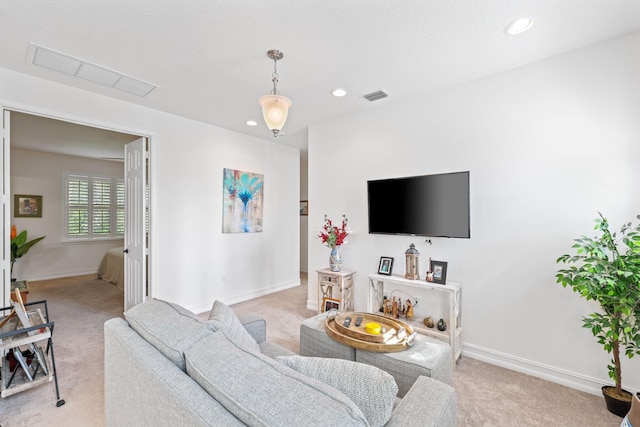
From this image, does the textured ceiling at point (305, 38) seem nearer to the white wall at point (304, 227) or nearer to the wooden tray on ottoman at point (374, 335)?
the wooden tray on ottoman at point (374, 335)

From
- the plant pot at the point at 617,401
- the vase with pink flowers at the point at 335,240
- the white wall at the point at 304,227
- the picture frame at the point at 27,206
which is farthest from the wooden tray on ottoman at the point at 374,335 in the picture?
the picture frame at the point at 27,206

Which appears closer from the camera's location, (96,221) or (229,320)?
(229,320)

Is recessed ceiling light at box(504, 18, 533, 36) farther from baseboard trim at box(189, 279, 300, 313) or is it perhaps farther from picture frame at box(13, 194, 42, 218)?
picture frame at box(13, 194, 42, 218)

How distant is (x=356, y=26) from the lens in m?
1.99

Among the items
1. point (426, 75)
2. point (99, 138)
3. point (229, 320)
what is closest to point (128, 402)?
point (229, 320)

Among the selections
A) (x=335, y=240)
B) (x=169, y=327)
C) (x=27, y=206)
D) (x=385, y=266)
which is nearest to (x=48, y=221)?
(x=27, y=206)

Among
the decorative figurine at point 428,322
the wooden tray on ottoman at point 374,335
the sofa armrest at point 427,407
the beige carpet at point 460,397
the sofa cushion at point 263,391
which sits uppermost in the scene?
the sofa cushion at point 263,391

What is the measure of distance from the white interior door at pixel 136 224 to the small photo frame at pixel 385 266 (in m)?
2.85

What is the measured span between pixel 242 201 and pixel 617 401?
14.5ft

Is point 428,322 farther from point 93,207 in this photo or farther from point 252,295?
point 93,207

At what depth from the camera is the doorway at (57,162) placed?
446cm

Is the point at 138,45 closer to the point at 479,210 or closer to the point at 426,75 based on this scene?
the point at 426,75

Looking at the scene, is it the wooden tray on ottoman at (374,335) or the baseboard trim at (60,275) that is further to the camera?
the baseboard trim at (60,275)

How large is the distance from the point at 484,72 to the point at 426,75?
520 mm
